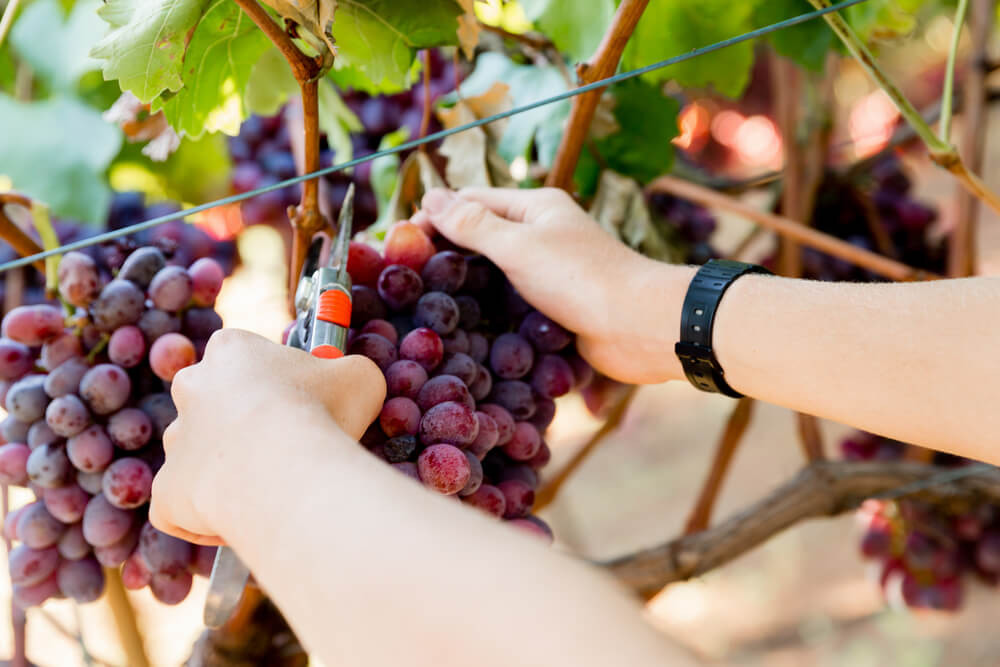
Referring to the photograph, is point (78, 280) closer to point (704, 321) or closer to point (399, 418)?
point (399, 418)

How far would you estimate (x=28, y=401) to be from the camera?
0.56 metres

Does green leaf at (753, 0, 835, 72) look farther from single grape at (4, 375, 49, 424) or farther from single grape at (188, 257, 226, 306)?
single grape at (4, 375, 49, 424)

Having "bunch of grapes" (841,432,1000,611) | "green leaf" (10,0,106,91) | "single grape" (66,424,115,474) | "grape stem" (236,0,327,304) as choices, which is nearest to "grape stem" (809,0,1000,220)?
"grape stem" (236,0,327,304)

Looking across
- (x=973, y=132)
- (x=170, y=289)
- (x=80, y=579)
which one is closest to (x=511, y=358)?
(x=170, y=289)

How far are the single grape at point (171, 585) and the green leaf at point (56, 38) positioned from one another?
497 mm

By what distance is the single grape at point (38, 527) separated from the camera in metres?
0.57

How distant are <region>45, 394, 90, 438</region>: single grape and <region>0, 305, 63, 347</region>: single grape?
6 centimetres

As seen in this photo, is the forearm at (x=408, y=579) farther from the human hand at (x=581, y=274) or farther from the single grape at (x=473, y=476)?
the human hand at (x=581, y=274)

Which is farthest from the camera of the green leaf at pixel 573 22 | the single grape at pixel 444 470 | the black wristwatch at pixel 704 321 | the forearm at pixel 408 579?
the green leaf at pixel 573 22

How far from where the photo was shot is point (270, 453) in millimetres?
377

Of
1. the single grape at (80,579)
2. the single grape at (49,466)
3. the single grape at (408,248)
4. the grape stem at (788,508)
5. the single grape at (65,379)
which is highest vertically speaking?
the single grape at (408,248)

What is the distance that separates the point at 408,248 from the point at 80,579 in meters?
0.32

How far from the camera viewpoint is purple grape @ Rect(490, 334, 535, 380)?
58 centimetres

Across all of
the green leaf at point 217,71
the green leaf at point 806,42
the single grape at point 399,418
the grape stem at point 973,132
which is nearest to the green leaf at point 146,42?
the green leaf at point 217,71
